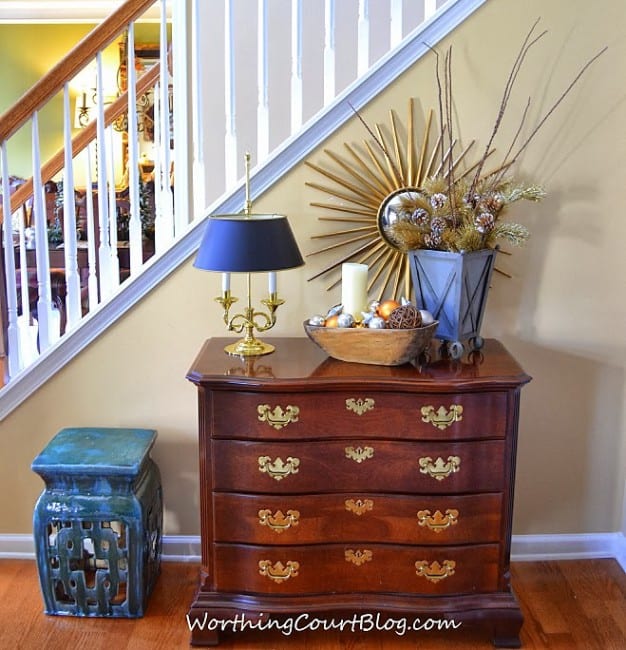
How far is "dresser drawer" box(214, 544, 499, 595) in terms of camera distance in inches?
86.0

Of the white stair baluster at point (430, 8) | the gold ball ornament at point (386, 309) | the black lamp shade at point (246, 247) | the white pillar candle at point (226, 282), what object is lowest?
the gold ball ornament at point (386, 309)

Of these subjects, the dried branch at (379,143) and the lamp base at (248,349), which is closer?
the lamp base at (248,349)

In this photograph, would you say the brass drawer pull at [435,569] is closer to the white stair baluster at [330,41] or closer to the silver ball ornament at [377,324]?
the silver ball ornament at [377,324]

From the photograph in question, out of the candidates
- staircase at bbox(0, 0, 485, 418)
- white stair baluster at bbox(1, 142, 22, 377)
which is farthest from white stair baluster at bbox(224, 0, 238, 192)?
white stair baluster at bbox(1, 142, 22, 377)

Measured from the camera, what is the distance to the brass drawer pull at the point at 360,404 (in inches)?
82.3

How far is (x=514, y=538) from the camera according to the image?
2697mm

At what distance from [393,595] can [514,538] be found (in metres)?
0.68

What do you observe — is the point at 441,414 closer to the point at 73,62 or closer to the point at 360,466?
the point at 360,466

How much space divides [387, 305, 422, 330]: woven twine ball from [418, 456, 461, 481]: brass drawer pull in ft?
1.20

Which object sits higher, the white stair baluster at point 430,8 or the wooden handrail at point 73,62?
the white stair baluster at point 430,8

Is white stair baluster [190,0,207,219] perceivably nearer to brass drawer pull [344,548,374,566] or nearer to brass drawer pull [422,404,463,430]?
brass drawer pull [422,404,463,430]

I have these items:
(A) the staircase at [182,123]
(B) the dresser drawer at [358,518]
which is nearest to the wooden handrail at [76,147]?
(A) the staircase at [182,123]

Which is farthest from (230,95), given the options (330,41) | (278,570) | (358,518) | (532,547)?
(532,547)

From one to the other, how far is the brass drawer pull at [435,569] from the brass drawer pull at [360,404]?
1.56ft
